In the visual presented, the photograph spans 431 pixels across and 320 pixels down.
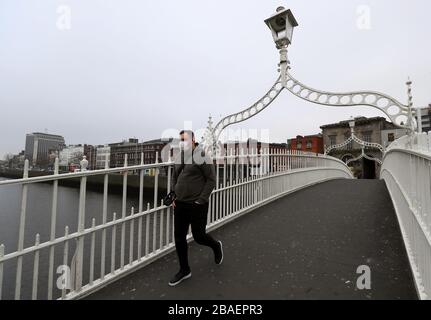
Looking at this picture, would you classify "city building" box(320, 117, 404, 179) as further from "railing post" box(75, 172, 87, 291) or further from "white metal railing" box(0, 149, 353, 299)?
"railing post" box(75, 172, 87, 291)

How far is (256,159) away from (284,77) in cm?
470

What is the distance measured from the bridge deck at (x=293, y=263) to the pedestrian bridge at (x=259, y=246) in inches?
0.5

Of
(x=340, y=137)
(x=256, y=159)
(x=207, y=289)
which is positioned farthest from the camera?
(x=340, y=137)

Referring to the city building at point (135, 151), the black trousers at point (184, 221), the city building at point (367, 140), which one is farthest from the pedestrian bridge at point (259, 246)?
the city building at point (135, 151)

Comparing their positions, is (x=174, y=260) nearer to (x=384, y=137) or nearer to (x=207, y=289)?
(x=207, y=289)

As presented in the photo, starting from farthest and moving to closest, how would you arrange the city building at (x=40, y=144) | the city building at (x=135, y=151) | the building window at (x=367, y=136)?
the city building at (x=40, y=144) → the city building at (x=135, y=151) → the building window at (x=367, y=136)

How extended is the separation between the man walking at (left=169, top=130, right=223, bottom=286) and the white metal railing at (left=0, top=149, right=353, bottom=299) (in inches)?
27.7

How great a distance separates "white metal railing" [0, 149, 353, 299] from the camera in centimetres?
274

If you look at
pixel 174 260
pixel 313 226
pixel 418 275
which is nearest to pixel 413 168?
pixel 418 275

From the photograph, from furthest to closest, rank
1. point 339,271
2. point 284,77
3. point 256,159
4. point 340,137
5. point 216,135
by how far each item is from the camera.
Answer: point 340,137
point 216,135
point 284,77
point 256,159
point 339,271

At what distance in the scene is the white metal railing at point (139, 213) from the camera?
274 centimetres

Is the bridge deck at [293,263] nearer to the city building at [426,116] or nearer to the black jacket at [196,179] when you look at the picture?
the black jacket at [196,179]

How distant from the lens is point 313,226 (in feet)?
16.8

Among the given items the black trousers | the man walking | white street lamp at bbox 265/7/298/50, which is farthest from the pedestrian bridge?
white street lamp at bbox 265/7/298/50
